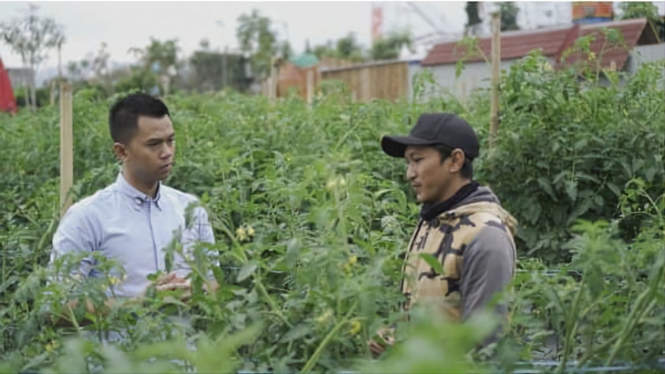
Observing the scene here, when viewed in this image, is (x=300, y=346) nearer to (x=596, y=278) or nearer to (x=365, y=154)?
(x=596, y=278)

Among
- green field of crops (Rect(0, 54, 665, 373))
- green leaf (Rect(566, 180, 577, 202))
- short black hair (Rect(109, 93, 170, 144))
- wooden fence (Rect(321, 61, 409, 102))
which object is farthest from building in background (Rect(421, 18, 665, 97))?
short black hair (Rect(109, 93, 170, 144))

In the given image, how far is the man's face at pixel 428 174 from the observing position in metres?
2.89

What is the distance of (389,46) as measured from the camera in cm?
3816

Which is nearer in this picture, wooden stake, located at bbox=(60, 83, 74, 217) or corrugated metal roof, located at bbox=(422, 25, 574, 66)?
wooden stake, located at bbox=(60, 83, 74, 217)

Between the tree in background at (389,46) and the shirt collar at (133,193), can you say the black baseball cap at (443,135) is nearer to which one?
the shirt collar at (133,193)

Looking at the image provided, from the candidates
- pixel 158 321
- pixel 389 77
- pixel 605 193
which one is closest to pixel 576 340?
pixel 158 321

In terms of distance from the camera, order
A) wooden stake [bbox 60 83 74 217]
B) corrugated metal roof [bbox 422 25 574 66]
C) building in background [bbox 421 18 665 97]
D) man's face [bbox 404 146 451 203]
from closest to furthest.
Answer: man's face [bbox 404 146 451 203] < wooden stake [bbox 60 83 74 217] < building in background [bbox 421 18 665 97] < corrugated metal roof [bbox 422 25 574 66]

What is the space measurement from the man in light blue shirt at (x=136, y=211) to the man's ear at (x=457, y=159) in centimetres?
77

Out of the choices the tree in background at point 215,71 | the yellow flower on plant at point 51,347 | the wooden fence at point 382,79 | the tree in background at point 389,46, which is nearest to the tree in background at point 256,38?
the tree in background at point 215,71

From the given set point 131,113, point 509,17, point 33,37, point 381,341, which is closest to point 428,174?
point 381,341

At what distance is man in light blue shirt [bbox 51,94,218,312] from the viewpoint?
320 cm

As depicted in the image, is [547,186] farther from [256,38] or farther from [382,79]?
[256,38]

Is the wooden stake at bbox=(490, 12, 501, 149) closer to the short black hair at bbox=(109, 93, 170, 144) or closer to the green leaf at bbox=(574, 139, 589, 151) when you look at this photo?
the green leaf at bbox=(574, 139, 589, 151)

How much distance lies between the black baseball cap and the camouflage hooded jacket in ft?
0.52
